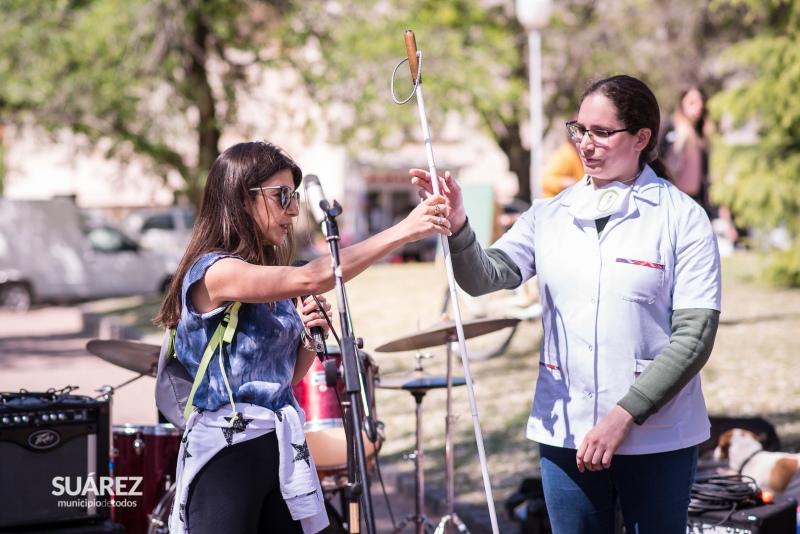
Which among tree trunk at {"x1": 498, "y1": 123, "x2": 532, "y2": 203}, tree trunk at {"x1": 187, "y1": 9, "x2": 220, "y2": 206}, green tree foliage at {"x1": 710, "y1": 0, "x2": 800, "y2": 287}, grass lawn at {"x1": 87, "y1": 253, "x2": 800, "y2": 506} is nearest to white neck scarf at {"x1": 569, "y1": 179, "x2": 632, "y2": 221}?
grass lawn at {"x1": 87, "y1": 253, "x2": 800, "y2": 506}

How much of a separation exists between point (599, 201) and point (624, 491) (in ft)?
2.86

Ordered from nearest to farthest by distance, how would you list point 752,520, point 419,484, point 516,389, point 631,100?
point 631,100, point 752,520, point 419,484, point 516,389

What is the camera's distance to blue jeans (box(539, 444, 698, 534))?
2.85 metres

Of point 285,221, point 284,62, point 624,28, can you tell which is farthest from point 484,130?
point 285,221

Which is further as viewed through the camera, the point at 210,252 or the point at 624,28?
the point at 624,28

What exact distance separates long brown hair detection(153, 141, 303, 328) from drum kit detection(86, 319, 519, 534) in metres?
1.54

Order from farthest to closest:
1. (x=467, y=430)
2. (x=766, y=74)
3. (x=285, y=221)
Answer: (x=766, y=74) → (x=467, y=430) → (x=285, y=221)

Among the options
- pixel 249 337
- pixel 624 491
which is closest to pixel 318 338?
pixel 249 337

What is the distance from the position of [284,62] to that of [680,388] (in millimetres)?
14685

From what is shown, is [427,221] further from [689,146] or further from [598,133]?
[689,146]

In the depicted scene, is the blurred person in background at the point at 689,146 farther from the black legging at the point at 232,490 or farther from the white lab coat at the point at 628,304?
the black legging at the point at 232,490

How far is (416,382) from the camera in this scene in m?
4.80

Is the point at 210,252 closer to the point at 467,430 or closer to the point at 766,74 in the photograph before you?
the point at 467,430

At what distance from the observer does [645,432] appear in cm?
282
